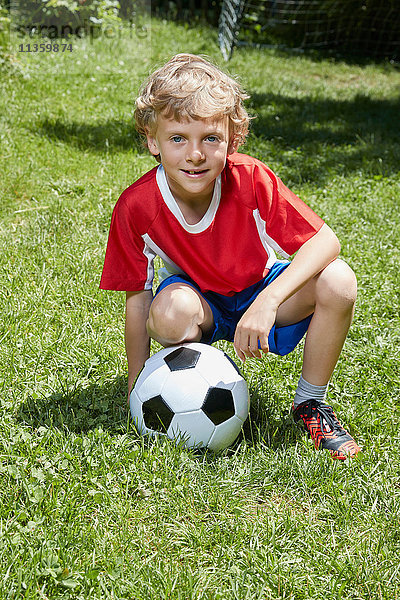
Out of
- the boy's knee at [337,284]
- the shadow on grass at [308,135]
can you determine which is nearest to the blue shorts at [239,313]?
the boy's knee at [337,284]

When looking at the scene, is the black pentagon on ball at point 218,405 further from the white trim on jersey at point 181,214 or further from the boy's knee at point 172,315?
the white trim on jersey at point 181,214

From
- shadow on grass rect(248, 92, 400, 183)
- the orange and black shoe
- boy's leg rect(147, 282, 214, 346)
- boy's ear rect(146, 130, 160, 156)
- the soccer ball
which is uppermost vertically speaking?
boy's ear rect(146, 130, 160, 156)

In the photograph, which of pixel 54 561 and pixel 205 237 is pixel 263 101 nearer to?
pixel 205 237

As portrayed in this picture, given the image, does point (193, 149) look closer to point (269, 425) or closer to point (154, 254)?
point (154, 254)

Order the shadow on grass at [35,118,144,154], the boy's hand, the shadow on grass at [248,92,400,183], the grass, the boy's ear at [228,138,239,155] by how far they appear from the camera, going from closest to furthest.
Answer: the grass < the boy's hand < the boy's ear at [228,138,239,155] < the shadow on grass at [35,118,144,154] < the shadow on grass at [248,92,400,183]

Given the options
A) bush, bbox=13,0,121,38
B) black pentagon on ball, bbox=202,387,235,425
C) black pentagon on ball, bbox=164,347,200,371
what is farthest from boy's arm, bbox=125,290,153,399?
bush, bbox=13,0,121,38

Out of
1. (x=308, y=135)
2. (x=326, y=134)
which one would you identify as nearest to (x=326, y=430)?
(x=308, y=135)

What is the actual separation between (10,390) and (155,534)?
3.21ft

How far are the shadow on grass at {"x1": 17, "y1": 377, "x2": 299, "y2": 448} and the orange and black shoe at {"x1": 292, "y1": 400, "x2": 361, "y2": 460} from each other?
2.5 inches

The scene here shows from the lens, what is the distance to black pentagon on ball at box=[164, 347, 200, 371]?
2.37 metres

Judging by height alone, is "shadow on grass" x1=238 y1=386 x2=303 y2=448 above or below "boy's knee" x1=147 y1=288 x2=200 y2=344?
below

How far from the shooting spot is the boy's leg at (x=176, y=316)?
96.0 inches

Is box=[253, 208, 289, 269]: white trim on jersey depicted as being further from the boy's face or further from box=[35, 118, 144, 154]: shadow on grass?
box=[35, 118, 144, 154]: shadow on grass

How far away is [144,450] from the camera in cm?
233
